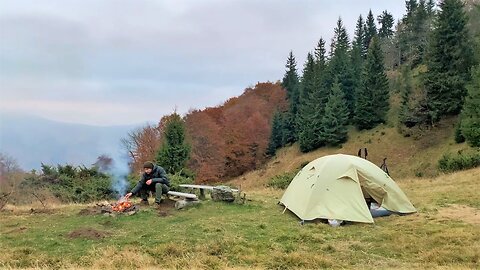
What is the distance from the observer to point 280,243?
733cm

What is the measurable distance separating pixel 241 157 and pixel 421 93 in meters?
23.1

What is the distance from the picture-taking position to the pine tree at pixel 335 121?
42750 mm

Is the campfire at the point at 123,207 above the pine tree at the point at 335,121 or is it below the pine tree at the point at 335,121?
below

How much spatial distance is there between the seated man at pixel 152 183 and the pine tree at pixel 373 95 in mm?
33970

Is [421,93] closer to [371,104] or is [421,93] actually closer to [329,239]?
[371,104]

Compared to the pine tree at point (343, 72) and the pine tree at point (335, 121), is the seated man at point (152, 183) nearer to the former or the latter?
the pine tree at point (335, 121)

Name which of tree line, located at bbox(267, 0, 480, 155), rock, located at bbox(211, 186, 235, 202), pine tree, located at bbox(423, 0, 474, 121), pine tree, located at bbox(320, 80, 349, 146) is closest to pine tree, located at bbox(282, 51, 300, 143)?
tree line, located at bbox(267, 0, 480, 155)

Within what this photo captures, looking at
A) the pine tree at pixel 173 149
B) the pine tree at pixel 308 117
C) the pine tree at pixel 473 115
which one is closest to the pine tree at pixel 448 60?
the pine tree at pixel 473 115

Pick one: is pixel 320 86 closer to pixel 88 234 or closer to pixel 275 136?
pixel 275 136

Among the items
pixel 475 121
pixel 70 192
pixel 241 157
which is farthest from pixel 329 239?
pixel 241 157

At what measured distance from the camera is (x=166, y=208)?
430 inches

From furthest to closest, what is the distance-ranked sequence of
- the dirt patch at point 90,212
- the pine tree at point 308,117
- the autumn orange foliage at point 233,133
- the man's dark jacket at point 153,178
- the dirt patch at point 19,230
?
the pine tree at point 308,117
the autumn orange foliage at point 233,133
the man's dark jacket at point 153,178
the dirt patch at point 90,212
the dirt patch at point 19,230

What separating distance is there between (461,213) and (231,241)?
618 cm

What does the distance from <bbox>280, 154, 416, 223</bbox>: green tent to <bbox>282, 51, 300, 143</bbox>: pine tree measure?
42.0 meters
